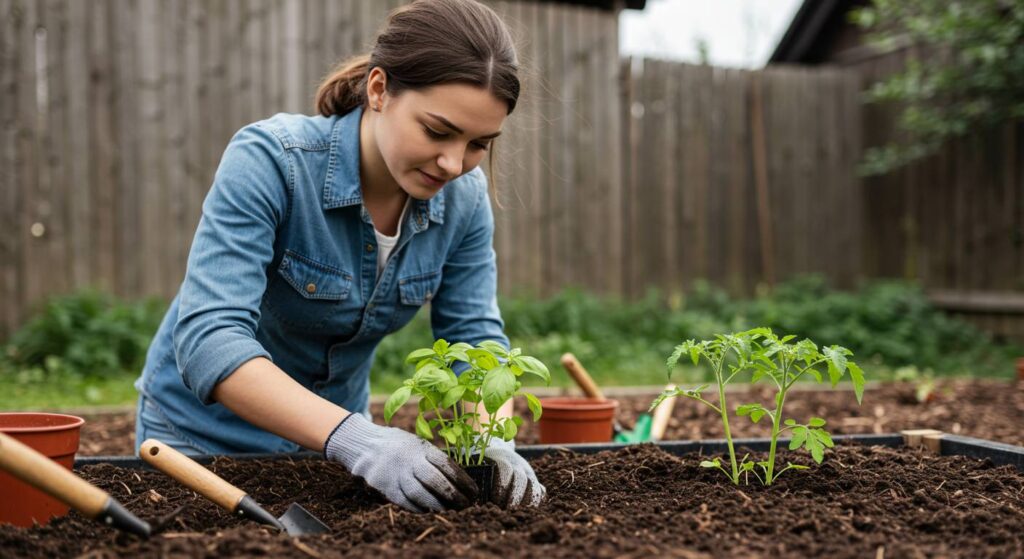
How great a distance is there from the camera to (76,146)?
18.3 ft

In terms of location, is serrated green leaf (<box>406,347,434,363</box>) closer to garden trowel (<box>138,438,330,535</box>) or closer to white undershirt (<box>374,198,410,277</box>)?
garden trowel (<box>138,438,330,535</box>)

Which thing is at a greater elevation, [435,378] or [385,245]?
[385,245]

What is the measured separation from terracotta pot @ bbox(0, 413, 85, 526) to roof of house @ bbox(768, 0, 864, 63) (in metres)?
10.00

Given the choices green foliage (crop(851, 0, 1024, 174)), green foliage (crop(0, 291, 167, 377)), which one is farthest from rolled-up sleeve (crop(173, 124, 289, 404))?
green foliage (crop(851, 0, 1024, 174))

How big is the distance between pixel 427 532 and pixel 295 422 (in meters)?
0.39

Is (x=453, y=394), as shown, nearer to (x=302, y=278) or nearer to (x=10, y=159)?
(x=302, y=278)

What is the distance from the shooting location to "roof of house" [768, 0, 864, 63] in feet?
33.7

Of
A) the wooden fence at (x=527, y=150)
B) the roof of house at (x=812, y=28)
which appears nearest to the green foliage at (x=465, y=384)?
the wooden fence at (x=527, y=150)

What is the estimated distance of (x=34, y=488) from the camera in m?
1.74

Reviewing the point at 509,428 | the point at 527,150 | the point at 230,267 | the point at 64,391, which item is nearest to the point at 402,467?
the point at 509,428

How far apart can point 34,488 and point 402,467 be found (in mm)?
713

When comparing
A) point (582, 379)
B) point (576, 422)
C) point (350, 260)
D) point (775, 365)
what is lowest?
point (576, 422)

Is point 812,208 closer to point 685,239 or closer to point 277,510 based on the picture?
point 685,239

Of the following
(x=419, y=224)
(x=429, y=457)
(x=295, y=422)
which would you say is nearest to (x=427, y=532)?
(x=429, y=457)
